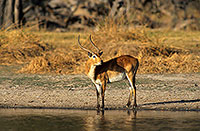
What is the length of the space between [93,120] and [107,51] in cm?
768

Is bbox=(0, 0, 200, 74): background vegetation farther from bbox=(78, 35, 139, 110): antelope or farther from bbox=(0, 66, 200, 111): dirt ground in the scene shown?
bbox=(78, 35, 139, 110): antelope

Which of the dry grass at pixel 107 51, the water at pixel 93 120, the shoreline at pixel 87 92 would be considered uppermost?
the dry grass at pixel 107 51

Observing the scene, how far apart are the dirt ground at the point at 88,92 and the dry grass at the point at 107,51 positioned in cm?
95

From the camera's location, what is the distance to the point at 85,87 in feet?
40.7

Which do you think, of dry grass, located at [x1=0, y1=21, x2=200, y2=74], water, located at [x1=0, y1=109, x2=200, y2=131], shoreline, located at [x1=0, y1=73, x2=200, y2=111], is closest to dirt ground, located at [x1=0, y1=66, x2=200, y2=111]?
shoreline, located at [x1=0, y1=73, x2=200, y2=111]

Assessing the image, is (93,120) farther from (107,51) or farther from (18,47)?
(18,47)

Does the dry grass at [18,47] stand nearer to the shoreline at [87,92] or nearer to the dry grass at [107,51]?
the dry grass at [107,51]

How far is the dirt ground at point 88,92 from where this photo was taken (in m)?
10.6

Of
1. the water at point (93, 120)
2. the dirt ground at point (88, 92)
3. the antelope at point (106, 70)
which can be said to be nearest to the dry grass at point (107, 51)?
the dirt ground at point (88, 92)

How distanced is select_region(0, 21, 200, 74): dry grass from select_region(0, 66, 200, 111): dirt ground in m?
0.95

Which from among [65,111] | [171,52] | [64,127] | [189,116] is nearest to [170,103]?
[189,116]

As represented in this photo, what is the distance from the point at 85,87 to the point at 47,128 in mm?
4136

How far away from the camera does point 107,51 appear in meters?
16.5

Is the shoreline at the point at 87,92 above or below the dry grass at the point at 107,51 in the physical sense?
below
